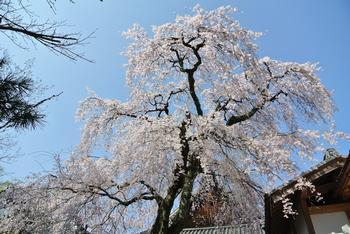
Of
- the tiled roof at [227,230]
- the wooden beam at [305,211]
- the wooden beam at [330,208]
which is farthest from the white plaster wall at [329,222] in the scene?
the tiled roof at [227,230]

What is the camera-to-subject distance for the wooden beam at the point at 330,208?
509 centimetres

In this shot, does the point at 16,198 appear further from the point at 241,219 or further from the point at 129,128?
the point at 241,219

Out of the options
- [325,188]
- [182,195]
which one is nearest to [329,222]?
[325,188]

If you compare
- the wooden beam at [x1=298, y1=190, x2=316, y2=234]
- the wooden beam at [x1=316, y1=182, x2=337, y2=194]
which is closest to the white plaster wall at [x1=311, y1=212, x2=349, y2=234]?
the wooden beam at [x1=298, y1=190, x2=316, y2=234]

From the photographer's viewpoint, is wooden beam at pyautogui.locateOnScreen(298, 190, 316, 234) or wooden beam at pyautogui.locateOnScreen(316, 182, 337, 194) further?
wooden beam at pyautogui.locateOnScreen(316, 182, 337, 194)

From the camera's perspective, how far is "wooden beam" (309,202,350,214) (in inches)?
200

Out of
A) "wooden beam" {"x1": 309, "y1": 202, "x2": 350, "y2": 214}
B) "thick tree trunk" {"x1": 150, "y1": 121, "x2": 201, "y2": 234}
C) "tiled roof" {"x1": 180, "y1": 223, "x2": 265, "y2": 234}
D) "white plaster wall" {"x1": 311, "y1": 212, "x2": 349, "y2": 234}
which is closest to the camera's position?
"white plaster wall" {"x1": 311, "y1": 212, "x2": 349, "y2": 234}

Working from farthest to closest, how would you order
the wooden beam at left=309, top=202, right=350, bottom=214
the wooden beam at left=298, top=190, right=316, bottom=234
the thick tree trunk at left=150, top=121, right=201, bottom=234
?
the thick tree trunk at left=150, top=121, right=201, bottom=234 < the wooden beam at left=309, top=202, right=350, bottom=214 < the wooden beam at left=298, top=190, right=316, bottom=234

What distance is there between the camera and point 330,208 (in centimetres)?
513

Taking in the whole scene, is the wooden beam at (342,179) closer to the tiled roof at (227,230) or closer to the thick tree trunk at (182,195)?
the thick tree trunk at (182,195)

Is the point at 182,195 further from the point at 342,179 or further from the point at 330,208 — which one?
the point at 342,179

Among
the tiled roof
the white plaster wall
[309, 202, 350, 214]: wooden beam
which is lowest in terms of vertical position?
the white plaster wall

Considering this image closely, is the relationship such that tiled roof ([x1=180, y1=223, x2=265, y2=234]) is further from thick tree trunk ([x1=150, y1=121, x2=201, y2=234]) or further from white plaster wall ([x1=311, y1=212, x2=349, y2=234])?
white plaster wall ([x1=311, y1=212, x2=349, y2=234])

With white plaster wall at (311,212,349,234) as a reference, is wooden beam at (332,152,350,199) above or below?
above
